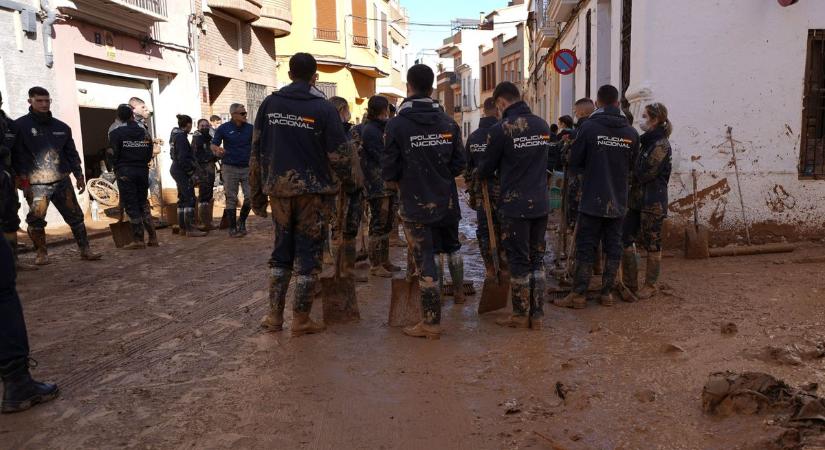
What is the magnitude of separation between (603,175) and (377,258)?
2.63m

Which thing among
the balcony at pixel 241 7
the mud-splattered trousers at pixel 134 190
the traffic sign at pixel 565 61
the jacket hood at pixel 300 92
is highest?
the balcony at pixel 241 7

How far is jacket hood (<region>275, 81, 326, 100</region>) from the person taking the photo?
438cm

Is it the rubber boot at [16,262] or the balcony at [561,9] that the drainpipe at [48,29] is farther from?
the balcony at [561,9]

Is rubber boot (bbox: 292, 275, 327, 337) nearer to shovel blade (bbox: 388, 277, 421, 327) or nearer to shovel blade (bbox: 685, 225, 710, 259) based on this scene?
shovel blade (bbox: 388, 277, 421, 327)

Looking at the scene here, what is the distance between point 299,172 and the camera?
4379 millimetres

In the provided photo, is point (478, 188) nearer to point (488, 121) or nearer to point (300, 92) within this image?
point (488, 121)

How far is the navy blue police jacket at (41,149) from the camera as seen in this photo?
22.7 ft

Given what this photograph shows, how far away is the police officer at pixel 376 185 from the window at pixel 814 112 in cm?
545

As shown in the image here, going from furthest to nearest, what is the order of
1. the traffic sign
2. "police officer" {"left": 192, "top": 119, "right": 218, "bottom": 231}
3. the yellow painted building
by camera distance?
the yellow painted building < the traffic sign < "police officer" {"left": 192, "top": 119, "right": 218, "bottom": 231}

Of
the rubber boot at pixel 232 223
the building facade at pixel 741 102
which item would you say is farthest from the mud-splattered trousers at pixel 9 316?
the building facade at pixel 741 102

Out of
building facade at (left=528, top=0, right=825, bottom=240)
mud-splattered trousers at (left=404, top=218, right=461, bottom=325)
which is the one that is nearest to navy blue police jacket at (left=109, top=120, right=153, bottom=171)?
mud-splattered trousers at (left=404, top=218, right=461, bottom=325)

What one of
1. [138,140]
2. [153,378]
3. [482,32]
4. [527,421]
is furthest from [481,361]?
[482,32]

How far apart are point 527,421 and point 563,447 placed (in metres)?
0.33

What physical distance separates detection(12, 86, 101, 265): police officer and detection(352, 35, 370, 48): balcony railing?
64.9ft
